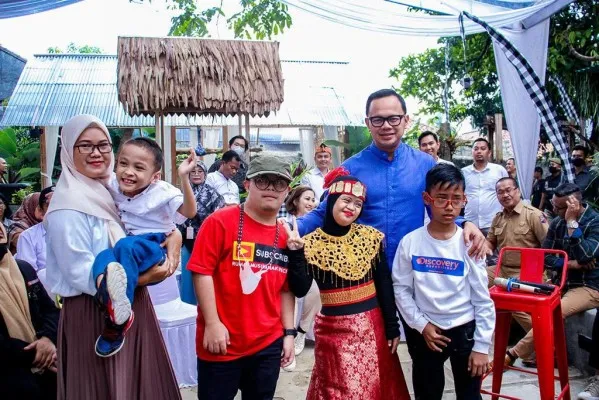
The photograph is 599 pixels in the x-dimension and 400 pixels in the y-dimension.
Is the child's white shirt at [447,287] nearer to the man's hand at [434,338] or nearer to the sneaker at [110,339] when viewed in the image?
the man's hand at [434,338]

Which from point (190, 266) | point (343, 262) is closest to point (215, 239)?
point (190, 266)

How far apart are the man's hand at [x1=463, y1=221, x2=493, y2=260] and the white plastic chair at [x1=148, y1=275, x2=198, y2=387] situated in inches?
87.9

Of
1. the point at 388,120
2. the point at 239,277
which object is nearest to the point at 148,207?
the point at 239,277

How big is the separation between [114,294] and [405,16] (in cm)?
561

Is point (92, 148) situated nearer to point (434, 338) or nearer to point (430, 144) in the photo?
point (434, 338)

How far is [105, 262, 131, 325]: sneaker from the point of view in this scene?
1.94 metres

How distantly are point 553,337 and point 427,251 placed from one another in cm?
125

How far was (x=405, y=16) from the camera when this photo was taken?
21.2 ft

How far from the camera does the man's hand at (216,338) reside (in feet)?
7.35

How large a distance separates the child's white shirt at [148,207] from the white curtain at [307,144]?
37.5 feet

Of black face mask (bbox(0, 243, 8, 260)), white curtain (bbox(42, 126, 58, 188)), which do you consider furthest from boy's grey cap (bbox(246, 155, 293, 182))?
white curtain (bbox(42, 126, 58, 188))

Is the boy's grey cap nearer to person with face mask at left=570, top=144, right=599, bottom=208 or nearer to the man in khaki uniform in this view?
the man in khaki uniform

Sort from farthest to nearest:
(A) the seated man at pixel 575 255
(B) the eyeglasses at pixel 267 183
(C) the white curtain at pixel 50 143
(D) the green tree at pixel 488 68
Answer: (C) the white curtain at pixel 50 143
(D) the green tree at pixel 488 68
(A) the seated man at pixel 575 255
(B) the eyeglasses at pixel 267 183

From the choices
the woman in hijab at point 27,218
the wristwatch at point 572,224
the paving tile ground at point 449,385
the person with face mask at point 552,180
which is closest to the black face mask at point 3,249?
the paving tile ground at point 449,385
